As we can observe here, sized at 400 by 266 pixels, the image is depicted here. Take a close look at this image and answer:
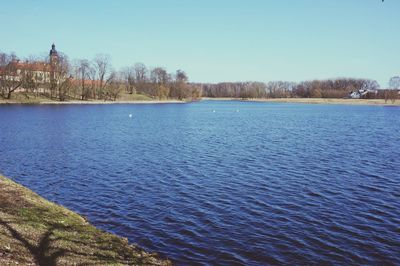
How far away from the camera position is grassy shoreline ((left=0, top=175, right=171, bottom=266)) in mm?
11195

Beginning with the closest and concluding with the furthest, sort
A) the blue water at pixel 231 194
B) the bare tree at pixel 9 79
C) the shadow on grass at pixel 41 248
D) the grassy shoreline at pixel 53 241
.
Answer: the shadow on grass at pixel 41 248 → the grassy shoreline at pixel 53 241 → the blue water at pixel 231 194 → the bare tree at pixel 9 79

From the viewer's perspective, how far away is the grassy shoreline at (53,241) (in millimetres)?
11195

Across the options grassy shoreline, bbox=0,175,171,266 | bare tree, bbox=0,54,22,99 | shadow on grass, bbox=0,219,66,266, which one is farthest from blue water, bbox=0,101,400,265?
bare tree, bbox=0,54,22,99

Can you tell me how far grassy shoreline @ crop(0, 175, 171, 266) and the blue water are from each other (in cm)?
158

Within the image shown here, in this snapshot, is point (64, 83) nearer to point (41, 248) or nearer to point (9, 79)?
point (9, 79)

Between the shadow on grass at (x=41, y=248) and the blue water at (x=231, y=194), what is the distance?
4209 millimetres

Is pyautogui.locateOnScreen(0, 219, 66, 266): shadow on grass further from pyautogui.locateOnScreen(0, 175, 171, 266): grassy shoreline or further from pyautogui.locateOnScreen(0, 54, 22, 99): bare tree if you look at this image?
pyautogui.locateOnScreen(0, 54, 22, 99): bare tree

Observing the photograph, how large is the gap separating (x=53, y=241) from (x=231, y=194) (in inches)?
492

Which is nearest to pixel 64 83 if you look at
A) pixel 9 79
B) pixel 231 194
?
pixel 9 79

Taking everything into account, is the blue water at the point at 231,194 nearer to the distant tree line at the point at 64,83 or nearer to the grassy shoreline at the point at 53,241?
the grassy shoreline at the point at 53,241

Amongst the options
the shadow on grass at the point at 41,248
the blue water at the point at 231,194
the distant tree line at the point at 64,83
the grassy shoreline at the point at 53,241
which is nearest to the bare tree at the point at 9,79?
the distant tree line at the point at 64,83

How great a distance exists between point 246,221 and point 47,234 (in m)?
9.57

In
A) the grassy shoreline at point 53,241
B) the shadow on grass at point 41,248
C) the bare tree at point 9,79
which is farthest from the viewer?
the bare tree at point 9,79

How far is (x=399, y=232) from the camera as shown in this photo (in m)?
16.8
